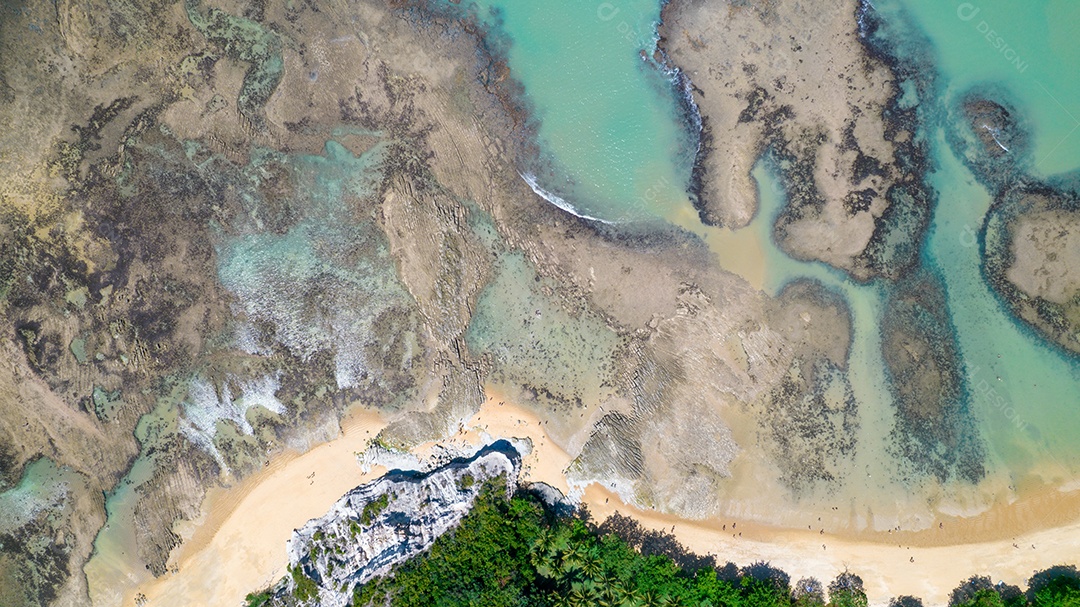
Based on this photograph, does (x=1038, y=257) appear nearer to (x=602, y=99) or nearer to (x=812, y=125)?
(x=812, y=125)

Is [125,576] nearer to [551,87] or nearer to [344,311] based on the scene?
[344,311]

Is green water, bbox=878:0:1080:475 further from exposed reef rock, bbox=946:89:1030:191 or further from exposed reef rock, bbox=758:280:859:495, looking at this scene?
exposed reef rock, bbox=758:280:859:495

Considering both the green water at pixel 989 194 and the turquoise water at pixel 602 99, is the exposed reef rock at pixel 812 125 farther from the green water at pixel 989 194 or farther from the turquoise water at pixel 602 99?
the green water at pixel 989 194

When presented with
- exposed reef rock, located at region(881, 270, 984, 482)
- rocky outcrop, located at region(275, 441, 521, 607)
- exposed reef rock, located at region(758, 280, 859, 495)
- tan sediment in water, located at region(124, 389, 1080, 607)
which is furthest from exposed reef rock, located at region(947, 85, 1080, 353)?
rocky outcrop, located at region(275, 441, 521, 607)

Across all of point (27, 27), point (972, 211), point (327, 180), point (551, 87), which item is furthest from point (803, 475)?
point (27, 27)

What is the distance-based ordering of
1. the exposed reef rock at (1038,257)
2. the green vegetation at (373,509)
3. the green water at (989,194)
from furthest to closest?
the green water at (989,194) → the exposed reef rock at (1038,257) → the green vegetation at (373,509)

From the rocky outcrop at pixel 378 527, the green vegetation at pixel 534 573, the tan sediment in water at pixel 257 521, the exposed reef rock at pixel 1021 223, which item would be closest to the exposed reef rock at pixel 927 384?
the exposed reef rock at pixel 1021 223
